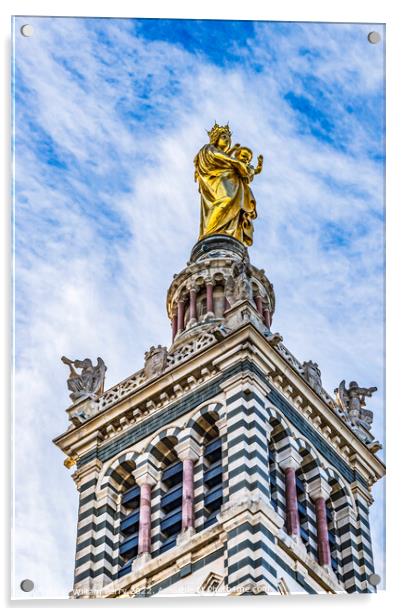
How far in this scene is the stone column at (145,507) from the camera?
40.6 metres

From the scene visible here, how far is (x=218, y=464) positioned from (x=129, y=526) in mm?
2234

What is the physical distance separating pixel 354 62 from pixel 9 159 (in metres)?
5.93

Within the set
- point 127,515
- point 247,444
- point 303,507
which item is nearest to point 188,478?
point 247,444

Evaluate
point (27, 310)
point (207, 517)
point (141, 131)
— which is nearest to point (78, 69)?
point (141, 131)

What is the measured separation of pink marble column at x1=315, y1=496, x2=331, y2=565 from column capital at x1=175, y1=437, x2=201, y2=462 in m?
2.63

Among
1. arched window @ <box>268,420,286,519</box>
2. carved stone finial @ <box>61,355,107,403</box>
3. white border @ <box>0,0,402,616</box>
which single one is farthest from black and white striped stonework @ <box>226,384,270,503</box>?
white border @ <box>0,0,402,616</box>

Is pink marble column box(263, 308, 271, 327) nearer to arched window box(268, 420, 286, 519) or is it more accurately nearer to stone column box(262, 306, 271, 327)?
stone column box(262, 306, 271, 327)

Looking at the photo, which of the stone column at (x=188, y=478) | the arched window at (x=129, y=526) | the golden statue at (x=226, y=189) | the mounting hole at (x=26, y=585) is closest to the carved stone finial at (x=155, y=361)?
the stone column at (x=188, y=478)

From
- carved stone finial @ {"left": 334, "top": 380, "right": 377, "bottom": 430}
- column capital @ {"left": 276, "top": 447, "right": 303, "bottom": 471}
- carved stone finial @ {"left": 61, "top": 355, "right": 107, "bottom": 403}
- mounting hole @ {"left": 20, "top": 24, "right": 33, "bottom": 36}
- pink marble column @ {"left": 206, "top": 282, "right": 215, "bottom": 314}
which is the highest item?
pink marble column @ {"left": 206, "top": 282, "right": 215, "bottom": 314}

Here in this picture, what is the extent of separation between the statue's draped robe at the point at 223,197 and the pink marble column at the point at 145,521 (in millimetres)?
8958

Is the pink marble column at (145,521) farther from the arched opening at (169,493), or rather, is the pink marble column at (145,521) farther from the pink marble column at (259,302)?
the pink marble column at (259,302)

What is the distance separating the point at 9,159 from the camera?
33719 millimetres

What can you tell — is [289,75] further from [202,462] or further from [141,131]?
[202,462]

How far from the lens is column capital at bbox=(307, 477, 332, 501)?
139ft
